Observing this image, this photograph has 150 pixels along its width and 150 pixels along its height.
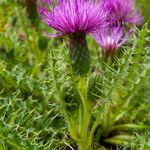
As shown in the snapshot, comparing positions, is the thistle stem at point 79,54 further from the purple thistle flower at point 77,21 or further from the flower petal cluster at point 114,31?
the flower petal cluster at point 114,31

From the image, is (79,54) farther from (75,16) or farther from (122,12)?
(122,12)

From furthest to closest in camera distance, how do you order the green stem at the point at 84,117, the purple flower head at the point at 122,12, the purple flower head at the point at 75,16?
the purple flower head at the point at 122,12
the green stem at the point at 84,117
the purple flower head at the point at 75,16

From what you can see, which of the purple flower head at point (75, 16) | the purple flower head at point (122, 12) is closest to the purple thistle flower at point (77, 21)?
the purple flower head at point (75, 16)

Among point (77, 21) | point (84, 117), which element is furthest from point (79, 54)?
point (84, 117)

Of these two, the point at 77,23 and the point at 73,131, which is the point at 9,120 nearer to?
the point at 73,131

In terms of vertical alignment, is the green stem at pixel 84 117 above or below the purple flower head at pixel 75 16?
below

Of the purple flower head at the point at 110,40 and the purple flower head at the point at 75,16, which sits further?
the purple flower head at the point at 110,40
